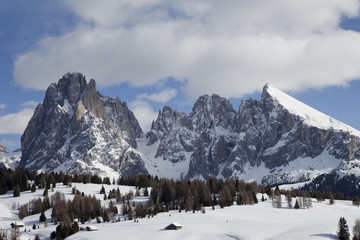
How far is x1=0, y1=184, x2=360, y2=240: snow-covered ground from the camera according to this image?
134 meters

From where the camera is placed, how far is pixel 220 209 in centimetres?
18525

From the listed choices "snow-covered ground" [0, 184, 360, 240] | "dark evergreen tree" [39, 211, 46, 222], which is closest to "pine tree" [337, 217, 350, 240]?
"snow-covered ground" [0, 184, 360, 240]

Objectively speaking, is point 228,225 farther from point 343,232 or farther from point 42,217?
point 42,217

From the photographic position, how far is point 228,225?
14588cm

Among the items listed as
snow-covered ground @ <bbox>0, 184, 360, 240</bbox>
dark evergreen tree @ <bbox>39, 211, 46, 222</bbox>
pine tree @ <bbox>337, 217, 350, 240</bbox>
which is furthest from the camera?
dark evergreen tree @ <bbox>39, 211, 46, 222</bbox>

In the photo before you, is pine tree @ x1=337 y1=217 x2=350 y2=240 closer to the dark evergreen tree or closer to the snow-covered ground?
the snow-covered ground

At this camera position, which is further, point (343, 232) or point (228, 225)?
point (228, 225)

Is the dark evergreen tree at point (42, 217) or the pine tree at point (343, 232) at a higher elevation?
the dark evergreen tree at point (42, 217)

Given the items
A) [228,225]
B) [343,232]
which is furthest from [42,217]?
[343,232]

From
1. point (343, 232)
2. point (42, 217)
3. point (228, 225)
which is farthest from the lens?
point (42, 217)

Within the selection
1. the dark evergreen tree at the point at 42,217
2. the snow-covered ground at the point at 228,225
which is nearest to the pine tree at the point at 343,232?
the snow-covered ground at the point at 228,225

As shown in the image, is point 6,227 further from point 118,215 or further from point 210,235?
point 210,235

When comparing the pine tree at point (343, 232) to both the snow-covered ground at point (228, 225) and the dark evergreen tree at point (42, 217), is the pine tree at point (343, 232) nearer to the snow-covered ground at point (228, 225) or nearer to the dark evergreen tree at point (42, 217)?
the snow-covered ground at point (228, 225)

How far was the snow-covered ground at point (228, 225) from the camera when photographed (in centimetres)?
13362
